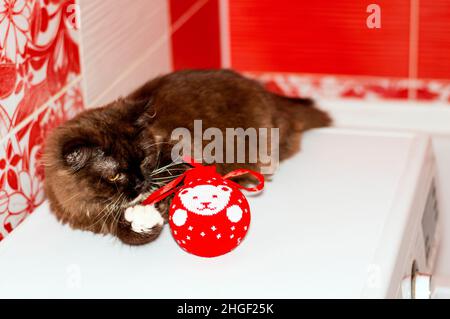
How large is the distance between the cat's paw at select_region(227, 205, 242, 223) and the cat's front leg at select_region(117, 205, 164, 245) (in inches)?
6.4

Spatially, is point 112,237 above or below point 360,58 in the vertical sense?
below

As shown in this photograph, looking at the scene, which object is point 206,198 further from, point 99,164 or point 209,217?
point 99,164

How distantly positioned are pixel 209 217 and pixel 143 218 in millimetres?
154

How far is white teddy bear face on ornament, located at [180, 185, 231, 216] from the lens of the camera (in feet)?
3.99

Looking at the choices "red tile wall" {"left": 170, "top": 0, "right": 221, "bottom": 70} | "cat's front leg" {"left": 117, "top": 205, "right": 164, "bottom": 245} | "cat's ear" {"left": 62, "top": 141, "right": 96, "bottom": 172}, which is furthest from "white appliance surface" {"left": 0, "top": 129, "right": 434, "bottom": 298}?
"red tile wall" {"left": 170, "top": 0, "right": 221, "bottom": 70}

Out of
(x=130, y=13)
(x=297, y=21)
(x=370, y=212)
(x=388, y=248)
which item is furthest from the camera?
(x=297, y=21)

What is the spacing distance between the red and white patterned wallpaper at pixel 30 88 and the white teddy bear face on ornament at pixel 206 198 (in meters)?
0.40

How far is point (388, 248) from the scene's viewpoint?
4.22 feet

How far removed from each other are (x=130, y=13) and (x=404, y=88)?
803 mm

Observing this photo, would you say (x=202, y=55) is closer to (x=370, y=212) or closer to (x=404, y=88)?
(x=404, y=88)

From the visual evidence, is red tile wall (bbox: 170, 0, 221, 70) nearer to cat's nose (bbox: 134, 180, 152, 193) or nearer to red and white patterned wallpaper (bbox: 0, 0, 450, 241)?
red and white patterned wallpaper (bbox: 0, 0, 450, 241)

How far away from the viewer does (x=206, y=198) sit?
1225mm

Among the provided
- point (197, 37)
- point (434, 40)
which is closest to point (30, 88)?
point (197, 37)
